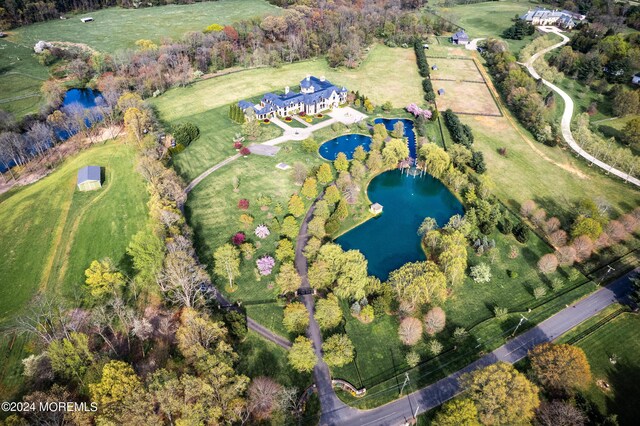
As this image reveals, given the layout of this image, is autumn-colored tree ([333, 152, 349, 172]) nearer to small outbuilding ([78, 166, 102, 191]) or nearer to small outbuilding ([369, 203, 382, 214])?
small outbuilding ([369, 203, 382, 214])

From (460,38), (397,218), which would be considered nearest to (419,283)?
(397,218)

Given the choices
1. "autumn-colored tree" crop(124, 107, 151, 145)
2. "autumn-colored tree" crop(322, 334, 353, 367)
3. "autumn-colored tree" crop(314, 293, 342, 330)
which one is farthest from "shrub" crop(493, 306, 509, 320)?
"autumn-colored tree" crop(124, 107, 151, 145)

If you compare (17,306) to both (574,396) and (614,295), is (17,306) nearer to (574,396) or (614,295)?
(574,396)

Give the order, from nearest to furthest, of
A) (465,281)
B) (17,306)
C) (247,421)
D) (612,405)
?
(247,421)
(612,405)
(17,306)
(465,281)

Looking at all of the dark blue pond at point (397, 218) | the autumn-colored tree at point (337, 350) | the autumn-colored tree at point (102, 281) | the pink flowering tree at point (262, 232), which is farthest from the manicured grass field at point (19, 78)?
the autumn-colored tree at point (337, 350)

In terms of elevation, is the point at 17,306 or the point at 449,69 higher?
the point at 449,69

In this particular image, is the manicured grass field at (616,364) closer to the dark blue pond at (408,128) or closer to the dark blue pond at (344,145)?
the dark blue pond at (408,128)

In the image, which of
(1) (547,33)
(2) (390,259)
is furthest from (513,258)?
(1) (547,33)
